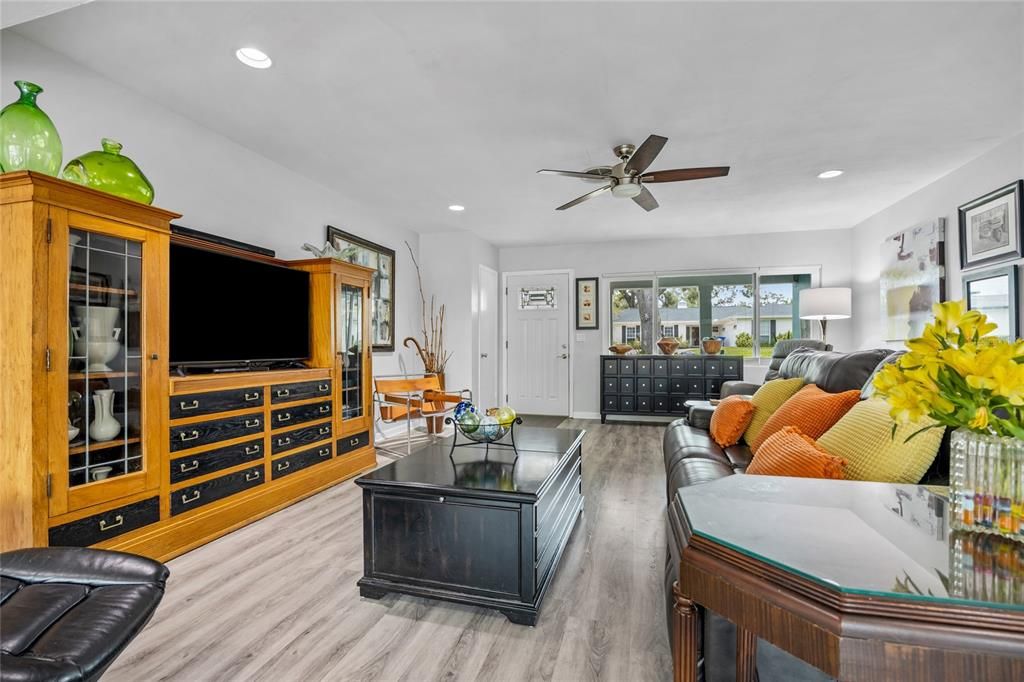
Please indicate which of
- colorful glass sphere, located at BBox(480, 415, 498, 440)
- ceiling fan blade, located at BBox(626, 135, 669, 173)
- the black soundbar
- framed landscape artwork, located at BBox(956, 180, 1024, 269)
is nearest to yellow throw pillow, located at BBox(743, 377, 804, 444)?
colorful glass sphere, located at BBox(480, 415, 498, 440)

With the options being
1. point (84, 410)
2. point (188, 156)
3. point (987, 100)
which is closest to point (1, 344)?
point (84, 410)

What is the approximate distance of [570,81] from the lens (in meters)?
2.54

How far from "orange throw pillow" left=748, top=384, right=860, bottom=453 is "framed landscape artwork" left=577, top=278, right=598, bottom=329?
4.51 m

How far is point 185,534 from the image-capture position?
2.45 m

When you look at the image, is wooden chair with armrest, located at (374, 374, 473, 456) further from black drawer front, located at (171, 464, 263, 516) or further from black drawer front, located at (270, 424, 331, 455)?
black drawer front, located at (171, 464, 263, 516)

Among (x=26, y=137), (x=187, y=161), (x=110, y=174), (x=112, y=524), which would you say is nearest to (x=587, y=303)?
(x=187, y=161)

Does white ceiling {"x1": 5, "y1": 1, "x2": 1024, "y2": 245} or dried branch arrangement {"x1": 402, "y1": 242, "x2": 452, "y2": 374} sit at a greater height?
white ceiling {"x1": 5, "y1": 1, "x2": 1024, "y2": 245}

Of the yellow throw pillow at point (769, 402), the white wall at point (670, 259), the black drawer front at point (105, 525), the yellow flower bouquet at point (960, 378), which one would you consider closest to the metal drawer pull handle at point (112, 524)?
the black drawer front at point (105, 525)

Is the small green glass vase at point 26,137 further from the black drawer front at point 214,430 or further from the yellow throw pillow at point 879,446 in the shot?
the yellow throw pillow at point 879,446

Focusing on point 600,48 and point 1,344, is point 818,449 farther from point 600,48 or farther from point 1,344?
point 1,344

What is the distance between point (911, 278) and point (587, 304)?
3538mm

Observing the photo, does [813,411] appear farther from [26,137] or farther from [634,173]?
[26,137]

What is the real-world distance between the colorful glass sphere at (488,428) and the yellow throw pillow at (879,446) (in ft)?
4.26

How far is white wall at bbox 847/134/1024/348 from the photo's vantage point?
3420 millimetres
